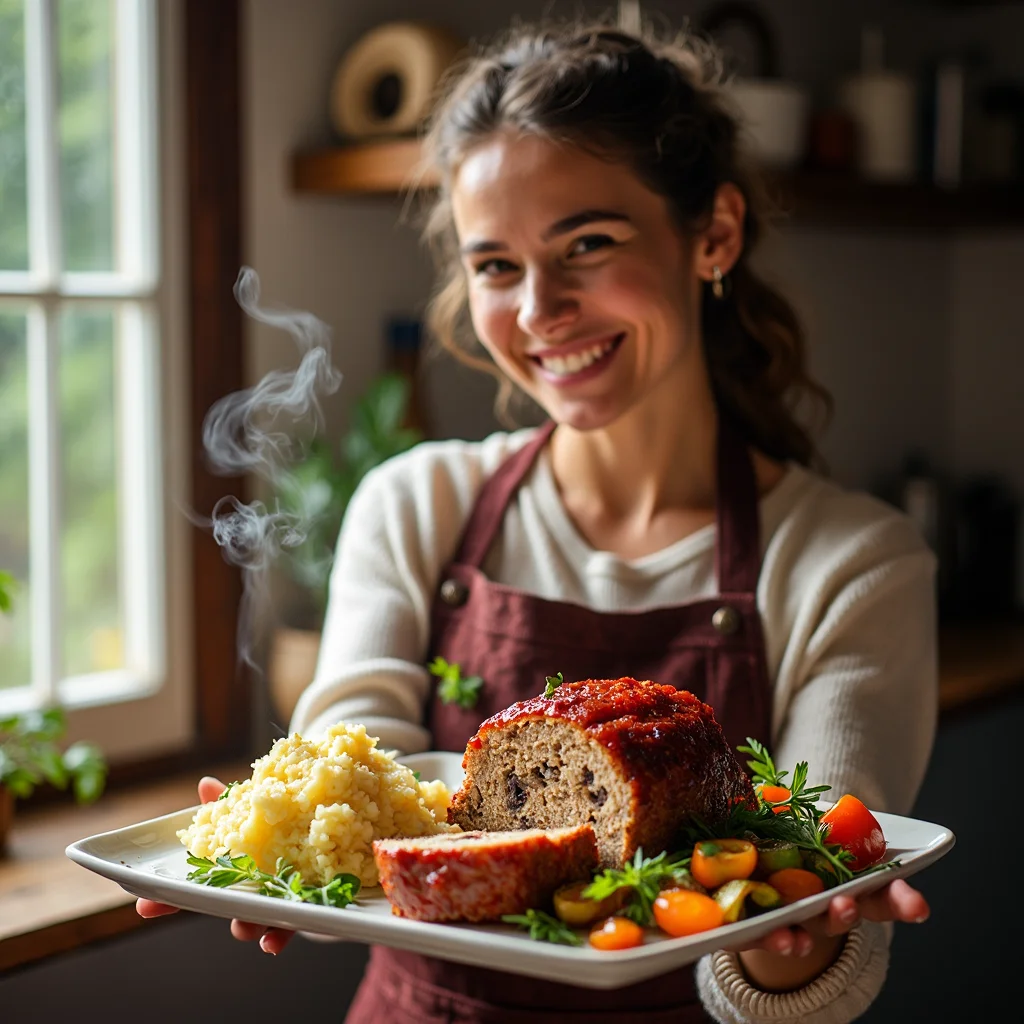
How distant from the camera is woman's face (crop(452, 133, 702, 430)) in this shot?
5.16 feet

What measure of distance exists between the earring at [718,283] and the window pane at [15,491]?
3.49ft

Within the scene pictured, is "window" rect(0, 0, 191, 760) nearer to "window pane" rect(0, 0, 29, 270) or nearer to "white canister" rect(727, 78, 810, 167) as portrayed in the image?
"window pane" rect(0, 0, 29, 270)

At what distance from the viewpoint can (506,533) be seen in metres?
1.79

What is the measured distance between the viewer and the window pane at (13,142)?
207 cm

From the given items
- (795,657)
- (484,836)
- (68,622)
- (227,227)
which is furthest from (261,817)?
(227,227)

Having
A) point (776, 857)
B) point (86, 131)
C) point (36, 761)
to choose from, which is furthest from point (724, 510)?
point (86, 131)

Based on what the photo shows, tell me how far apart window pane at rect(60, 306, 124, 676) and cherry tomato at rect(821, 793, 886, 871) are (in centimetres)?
146

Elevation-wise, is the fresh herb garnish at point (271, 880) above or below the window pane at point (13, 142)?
below

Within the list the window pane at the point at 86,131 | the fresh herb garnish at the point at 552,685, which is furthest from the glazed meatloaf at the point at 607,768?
the window pane at the point at 86,131

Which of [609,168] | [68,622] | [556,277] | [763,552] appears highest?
[609,168]

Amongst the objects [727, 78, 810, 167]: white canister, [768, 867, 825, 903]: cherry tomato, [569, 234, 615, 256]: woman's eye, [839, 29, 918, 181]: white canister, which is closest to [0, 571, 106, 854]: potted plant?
[569, 234, 615, 256]: woman's eye

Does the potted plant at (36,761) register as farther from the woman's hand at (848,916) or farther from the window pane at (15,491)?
the woman's hand at (848,916)

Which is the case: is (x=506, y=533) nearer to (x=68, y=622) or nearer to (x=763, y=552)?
(x=763, y=552)

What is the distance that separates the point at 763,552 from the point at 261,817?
74 cm
